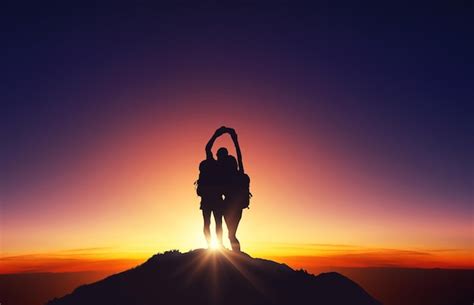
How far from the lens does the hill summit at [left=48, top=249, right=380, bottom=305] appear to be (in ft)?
63.4

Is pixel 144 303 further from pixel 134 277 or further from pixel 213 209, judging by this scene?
pixel 213 209

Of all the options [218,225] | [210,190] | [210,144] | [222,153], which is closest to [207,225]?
[218,225]

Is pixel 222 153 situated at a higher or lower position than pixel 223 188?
higher

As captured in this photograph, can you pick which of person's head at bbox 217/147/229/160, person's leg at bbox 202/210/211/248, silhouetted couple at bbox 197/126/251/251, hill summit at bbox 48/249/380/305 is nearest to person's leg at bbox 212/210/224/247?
silhouetted couple at bbox 197/126/251/251

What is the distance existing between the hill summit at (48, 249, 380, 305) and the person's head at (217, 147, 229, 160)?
13.6 ft

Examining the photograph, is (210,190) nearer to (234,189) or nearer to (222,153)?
(234,189)

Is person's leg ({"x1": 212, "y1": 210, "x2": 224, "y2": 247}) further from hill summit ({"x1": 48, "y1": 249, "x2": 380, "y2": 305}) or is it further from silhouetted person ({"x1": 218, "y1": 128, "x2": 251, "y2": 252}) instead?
hill summit ({"x1": 48, "y1": 249, "x2": 380, "y2": 305})

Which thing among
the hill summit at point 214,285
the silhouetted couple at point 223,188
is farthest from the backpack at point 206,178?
the hill summit at point 214,285

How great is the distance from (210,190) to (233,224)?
1.89 m

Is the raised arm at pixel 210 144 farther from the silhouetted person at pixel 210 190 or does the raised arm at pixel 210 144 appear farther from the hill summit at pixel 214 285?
the hill summit at pixel 214 285

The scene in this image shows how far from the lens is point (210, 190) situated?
22.6 metres

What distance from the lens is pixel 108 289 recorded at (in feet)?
66.7

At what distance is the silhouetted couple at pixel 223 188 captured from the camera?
22.5 meters

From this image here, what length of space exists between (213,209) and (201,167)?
6.38 ft
